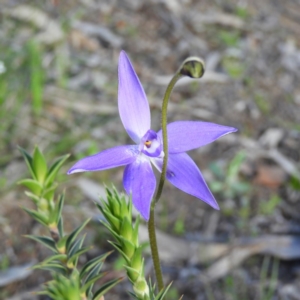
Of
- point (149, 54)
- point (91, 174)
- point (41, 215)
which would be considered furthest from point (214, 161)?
point (41, 215)

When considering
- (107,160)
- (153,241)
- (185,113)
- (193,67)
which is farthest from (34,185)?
(185,113)

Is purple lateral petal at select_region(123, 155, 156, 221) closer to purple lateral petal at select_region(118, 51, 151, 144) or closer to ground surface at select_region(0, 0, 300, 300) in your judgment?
purple lateral petal at select_region(118, 51, 151, 144)

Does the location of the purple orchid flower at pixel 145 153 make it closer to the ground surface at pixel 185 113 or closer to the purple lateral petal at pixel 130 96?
the purple lateral petal at pixel 130 96

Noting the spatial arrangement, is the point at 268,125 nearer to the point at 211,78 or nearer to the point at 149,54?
the point at 211,78

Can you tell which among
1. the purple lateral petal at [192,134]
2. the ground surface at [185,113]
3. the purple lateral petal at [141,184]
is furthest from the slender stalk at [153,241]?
the ground surface at [185,113]

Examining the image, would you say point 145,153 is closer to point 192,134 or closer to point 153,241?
point 192,134
